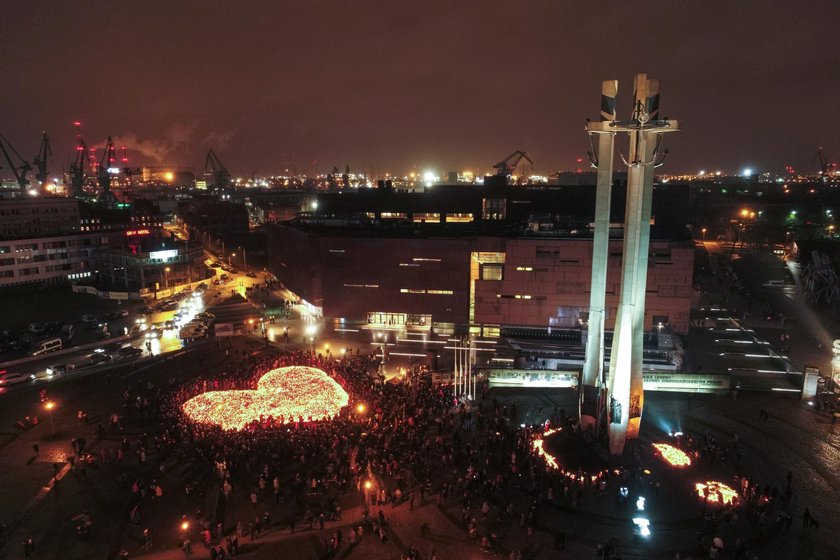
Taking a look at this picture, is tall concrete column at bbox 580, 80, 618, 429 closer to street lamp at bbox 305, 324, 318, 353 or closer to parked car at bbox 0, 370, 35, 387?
street lamp at bbox 305, 324, 318, 353

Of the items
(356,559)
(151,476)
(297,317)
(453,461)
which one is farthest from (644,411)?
(297,317)

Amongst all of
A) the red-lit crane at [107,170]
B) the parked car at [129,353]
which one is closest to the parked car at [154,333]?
the parked car at [129,353]

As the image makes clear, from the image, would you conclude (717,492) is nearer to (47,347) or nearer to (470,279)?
(470,279)

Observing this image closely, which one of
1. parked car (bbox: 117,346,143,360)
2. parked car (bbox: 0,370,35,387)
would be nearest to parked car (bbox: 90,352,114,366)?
parked car (bbox: 117,346,143,360)

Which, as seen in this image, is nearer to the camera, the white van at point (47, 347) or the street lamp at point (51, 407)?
the street lamp at point (51, 407)

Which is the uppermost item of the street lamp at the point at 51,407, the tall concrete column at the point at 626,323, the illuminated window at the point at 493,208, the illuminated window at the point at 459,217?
the illuminated window at the point at 493,208

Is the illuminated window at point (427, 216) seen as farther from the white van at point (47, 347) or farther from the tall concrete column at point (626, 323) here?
the tall concrete column at point (626, 323)
